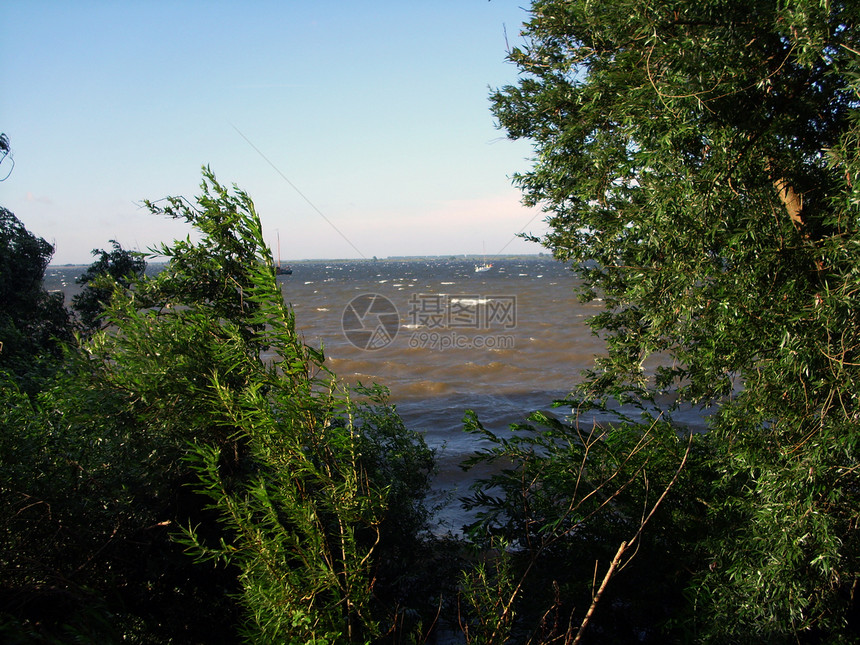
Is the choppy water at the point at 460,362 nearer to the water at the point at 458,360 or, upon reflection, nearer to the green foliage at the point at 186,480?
the water at the point at 458,360

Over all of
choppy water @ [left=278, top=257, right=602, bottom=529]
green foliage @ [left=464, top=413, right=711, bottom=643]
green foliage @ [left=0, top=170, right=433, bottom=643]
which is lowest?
choppy water @ [left=278, top=257, right=602, bottom=529]

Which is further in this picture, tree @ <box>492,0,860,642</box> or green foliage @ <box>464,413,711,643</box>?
green foliage @ <box>464,413,711,643</box>

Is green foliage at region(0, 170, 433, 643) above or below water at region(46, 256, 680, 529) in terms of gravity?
above

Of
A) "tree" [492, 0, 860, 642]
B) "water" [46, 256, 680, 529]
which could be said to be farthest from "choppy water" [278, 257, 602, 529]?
"tree" [492, 0, 860, 642]

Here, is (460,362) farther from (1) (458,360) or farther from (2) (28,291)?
(2) (28,291)

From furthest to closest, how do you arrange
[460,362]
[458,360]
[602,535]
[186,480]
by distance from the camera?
[458,360] → [460,362] → [602,535] → [186,480]

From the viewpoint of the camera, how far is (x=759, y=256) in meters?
4.41

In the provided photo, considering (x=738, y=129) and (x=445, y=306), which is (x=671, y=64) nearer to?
(x=738, y=129)

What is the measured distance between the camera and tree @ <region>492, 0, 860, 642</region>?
388 centimetres

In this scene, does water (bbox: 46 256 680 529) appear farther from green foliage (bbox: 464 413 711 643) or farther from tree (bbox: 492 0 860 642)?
tree (bbox: 492 0 860 642)

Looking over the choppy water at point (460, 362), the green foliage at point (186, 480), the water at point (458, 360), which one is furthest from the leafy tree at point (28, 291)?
the water at point (458, 360)

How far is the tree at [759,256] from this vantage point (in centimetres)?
388

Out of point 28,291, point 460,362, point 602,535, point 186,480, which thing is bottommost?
point 460,362

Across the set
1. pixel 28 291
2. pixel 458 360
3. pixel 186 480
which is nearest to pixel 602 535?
pixel 186 480
